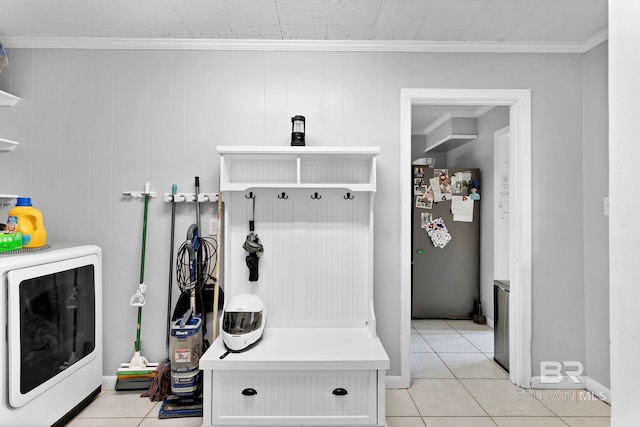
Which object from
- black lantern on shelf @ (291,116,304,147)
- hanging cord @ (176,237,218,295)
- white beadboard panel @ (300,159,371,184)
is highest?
black lantern on shelf @ (291,116,304,147)

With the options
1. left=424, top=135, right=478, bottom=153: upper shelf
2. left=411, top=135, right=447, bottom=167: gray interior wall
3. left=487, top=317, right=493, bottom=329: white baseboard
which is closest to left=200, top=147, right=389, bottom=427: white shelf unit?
left=487, top=317, right=493, bottom=329: white baseboard

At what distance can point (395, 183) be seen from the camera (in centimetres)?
266

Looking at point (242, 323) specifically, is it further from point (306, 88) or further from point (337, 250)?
point (306, 88)

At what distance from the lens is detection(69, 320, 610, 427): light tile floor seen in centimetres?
221

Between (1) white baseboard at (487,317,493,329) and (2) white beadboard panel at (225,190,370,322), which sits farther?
(1) white baseboard at (487,317,493,329)

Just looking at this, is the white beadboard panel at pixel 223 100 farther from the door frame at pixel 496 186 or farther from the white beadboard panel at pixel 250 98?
the door frame at pixel 496 186

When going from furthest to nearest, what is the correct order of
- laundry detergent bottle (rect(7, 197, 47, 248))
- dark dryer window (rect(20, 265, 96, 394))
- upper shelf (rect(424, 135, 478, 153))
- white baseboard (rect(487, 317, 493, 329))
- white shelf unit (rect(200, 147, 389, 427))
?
1. upper shelf (rect(424, 135, 478, 153))
2. white baseboard (rect(487, 317, 493, 329))
3. white shelf unit (rect(200, 147, 389, 427))
4. laundry detergent bottle (rect(7, 197, 47, 248))
5. dark dryer window (rect(20, 265, 96, 394))

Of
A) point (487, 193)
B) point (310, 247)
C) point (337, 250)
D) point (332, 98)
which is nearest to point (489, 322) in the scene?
point (487, 193)

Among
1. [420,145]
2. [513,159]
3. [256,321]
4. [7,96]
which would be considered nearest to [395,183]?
[513,159]

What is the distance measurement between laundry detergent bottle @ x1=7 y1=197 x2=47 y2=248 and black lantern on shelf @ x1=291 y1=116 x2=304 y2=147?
155cm

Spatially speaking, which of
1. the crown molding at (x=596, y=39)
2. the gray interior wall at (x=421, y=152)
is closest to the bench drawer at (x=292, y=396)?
the crown molding at (x=596, y=39)

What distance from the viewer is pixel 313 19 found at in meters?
2.35

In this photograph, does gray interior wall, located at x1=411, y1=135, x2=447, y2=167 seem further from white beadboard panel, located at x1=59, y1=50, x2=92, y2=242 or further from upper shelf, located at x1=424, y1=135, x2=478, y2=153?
white beadboard panel, located at x1=59, y1=50, x2=92, y2=242

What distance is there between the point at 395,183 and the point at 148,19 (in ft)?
6.27
